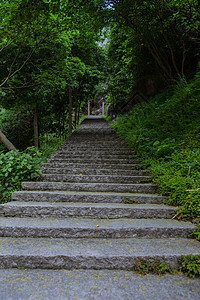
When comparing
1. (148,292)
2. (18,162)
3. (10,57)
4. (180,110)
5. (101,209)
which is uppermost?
(10,57)

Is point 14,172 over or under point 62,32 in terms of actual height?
under

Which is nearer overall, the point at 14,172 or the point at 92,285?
the point at 92,285

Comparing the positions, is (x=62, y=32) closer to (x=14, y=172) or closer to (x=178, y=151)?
(x=14, y=172)

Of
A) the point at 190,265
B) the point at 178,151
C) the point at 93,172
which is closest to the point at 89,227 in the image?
the point at 190,265

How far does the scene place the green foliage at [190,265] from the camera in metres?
1.59

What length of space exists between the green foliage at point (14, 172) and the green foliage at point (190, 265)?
2.42m

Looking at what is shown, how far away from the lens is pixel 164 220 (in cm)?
228

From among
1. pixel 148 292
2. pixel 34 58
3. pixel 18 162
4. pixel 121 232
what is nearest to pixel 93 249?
pixel 121 232

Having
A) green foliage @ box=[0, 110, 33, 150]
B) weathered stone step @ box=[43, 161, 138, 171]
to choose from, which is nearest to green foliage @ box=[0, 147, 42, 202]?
weathered stone step @ box=[43, 161, 138, 171]

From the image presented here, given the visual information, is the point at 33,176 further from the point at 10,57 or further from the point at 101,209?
the point at 10,57

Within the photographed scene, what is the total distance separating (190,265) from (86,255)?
2.84ft

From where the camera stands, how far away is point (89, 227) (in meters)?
2.04

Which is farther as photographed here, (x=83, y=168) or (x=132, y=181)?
(x=83, y=168)

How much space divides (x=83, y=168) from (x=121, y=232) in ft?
6.69
